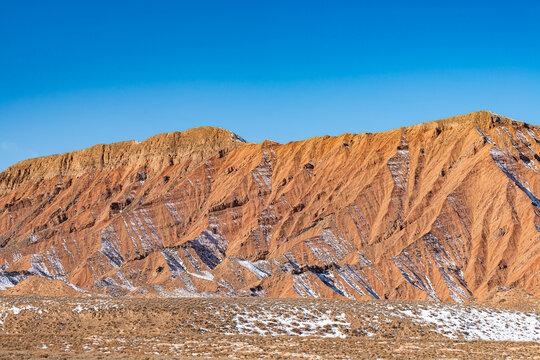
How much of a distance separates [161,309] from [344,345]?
40.3 feet

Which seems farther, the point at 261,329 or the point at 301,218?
the point at 301,218

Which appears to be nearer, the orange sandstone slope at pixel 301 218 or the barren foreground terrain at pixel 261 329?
the barren foreground terrain at pixel 261 329

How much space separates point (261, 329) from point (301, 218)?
61705mm

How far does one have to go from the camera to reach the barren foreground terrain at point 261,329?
103 ft

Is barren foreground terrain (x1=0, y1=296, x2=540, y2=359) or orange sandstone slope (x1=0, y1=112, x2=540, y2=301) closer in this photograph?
barren foreground terrain (x1=0, y1=296, x2=540, y2=359)

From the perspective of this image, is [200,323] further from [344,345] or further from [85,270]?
[85,270]

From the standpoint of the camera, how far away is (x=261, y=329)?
37.4m

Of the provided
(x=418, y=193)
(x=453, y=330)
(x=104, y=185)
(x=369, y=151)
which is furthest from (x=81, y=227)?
(x=453, y=330)

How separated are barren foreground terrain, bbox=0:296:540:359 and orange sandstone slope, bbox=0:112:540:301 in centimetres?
2738

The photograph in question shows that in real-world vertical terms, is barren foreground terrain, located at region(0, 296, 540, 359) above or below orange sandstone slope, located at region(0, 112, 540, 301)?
below

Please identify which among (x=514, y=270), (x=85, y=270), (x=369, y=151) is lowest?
(x=85, y=270)

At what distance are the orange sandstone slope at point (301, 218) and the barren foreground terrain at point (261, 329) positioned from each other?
27379mm

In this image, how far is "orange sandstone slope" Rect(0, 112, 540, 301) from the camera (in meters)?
77.8

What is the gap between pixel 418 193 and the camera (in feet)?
310
